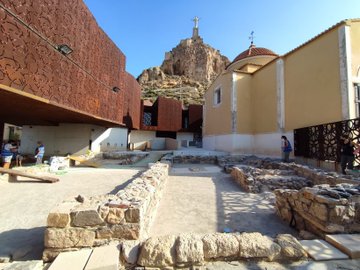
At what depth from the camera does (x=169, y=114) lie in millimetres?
27516

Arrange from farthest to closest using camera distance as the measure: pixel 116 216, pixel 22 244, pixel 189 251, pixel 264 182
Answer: pixel 264 182, pixel 22 244, pixel 116 216, pixel 189 251

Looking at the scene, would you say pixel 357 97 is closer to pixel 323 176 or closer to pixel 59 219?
pixel 323 176

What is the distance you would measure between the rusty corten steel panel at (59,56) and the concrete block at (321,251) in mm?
8797

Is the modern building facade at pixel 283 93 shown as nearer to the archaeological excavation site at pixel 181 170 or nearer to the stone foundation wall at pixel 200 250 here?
the archaeological excavation site at pixel 181 170

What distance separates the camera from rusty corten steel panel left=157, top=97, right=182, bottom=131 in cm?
2688

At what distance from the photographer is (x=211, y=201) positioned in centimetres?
586

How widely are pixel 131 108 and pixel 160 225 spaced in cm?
1856

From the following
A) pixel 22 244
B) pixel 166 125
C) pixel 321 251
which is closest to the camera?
pixel 321 251

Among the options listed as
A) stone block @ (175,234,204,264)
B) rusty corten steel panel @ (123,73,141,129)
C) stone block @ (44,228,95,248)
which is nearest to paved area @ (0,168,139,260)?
stone block @ (44,228,95,248)

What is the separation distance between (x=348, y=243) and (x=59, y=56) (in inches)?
442

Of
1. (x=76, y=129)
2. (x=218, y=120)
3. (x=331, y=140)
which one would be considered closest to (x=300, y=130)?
(x=331, y=140)

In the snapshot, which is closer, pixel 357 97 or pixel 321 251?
pixel 321 251

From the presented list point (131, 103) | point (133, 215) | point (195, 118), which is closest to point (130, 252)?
point (133, 215)

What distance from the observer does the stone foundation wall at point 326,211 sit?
352 cm
